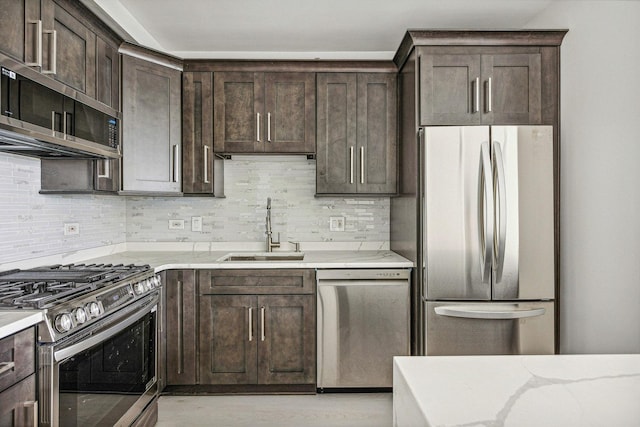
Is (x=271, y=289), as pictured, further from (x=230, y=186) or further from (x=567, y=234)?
(x=567, y=234)

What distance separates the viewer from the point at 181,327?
281 cm

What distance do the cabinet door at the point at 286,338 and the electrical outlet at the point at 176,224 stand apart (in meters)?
1.09

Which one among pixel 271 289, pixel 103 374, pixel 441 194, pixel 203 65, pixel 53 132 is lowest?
pixel 103 374

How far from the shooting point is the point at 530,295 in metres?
2.58

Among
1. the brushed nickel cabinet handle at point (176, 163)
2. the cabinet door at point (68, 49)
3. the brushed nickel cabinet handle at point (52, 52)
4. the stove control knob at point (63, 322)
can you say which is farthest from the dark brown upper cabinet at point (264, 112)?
the stove control knob at point (63, 322)

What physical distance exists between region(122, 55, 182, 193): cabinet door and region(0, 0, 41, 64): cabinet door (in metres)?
0.92

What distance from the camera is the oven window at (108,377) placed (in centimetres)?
163

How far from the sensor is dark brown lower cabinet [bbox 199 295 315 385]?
2826 millimetres

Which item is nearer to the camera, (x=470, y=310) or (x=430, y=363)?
(x=430, y=363)

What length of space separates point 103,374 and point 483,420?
1716 millimetres

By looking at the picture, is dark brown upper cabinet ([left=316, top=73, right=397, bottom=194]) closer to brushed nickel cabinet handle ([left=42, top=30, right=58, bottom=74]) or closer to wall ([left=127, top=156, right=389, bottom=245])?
wall ([left=127, top=156, right=389, bottom=245])

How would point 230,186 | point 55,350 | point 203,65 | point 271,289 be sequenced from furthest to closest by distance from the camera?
point 230,186 < point 203,65 < point 271,289 < point 55,350

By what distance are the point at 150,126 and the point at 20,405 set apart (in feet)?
6.49

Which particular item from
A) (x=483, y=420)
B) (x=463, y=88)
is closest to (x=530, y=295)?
(x=463, y=88)
